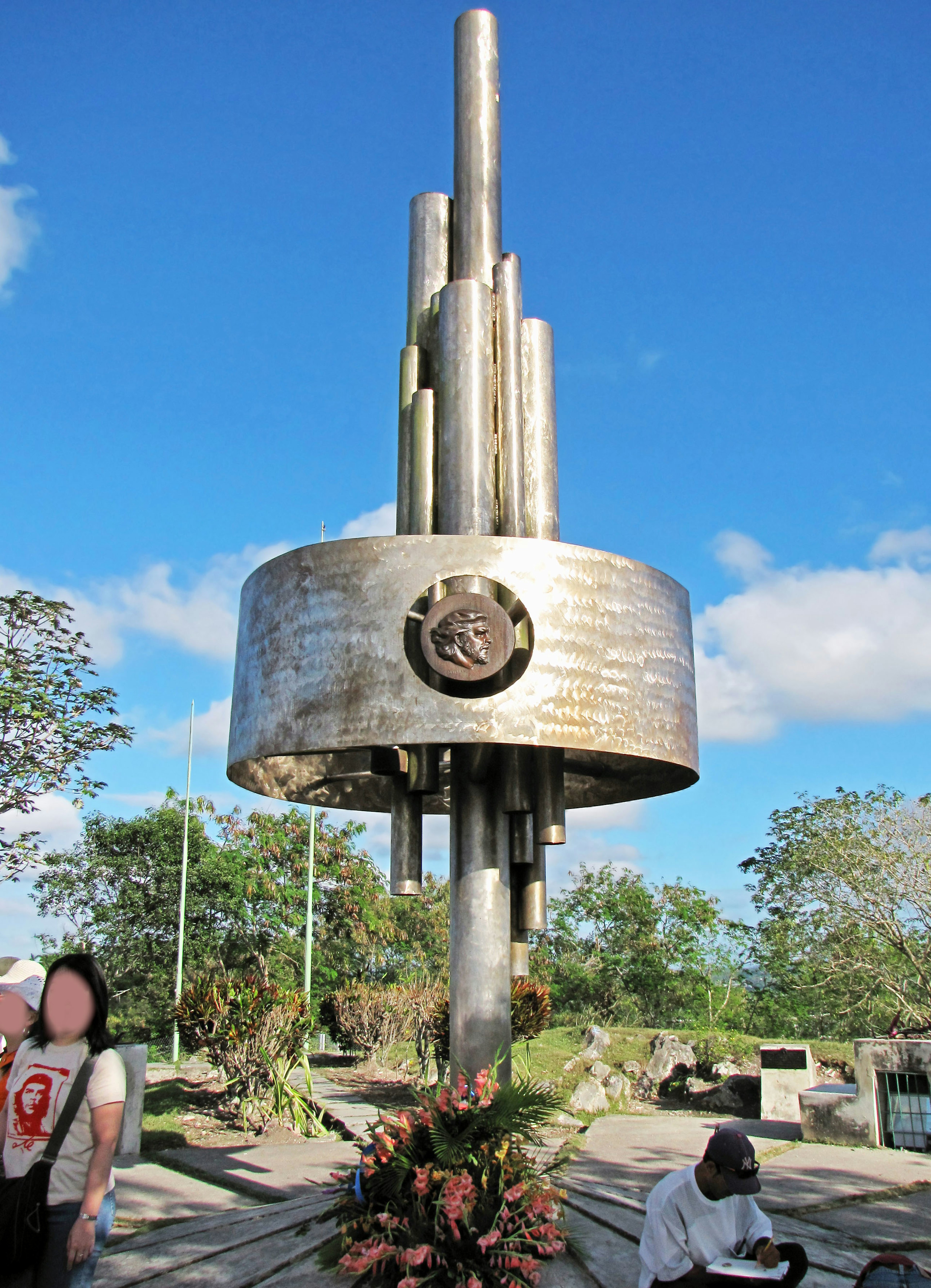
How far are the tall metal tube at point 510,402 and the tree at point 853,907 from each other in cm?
1572

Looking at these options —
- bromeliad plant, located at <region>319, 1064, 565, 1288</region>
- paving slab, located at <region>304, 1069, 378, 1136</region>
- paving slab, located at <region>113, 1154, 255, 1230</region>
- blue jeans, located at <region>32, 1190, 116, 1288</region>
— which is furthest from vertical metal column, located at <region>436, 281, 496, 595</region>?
paving slab, located at <region>304, 1069, 378, 1136</region>

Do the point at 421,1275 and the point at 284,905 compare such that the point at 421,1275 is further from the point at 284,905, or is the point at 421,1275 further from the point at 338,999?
the point at 284,905

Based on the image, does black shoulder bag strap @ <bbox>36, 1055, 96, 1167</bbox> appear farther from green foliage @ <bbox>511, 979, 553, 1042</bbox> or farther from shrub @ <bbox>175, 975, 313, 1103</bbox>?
green foliage @ <bbox>511, 979, 553, 1042</bbox>

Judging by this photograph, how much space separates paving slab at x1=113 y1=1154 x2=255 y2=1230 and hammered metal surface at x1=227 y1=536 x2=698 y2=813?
146 inches

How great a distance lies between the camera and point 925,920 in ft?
67.1

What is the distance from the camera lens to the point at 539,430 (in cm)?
924

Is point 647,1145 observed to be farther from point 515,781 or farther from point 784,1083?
point 515,781

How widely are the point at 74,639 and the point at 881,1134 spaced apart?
15.2 meters

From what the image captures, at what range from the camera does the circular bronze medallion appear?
7129 millimetres

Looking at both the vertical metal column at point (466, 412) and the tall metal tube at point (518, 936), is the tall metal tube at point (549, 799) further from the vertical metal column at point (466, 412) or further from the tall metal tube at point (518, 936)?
the vertical metal column at point (466, 412)

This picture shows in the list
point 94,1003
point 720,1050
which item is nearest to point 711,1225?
point 94,1003

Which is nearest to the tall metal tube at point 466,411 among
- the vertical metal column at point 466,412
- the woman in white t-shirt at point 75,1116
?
the vertical metal column at point 466,412

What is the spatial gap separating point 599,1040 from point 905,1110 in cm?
684

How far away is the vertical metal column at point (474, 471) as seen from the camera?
25.2ft
